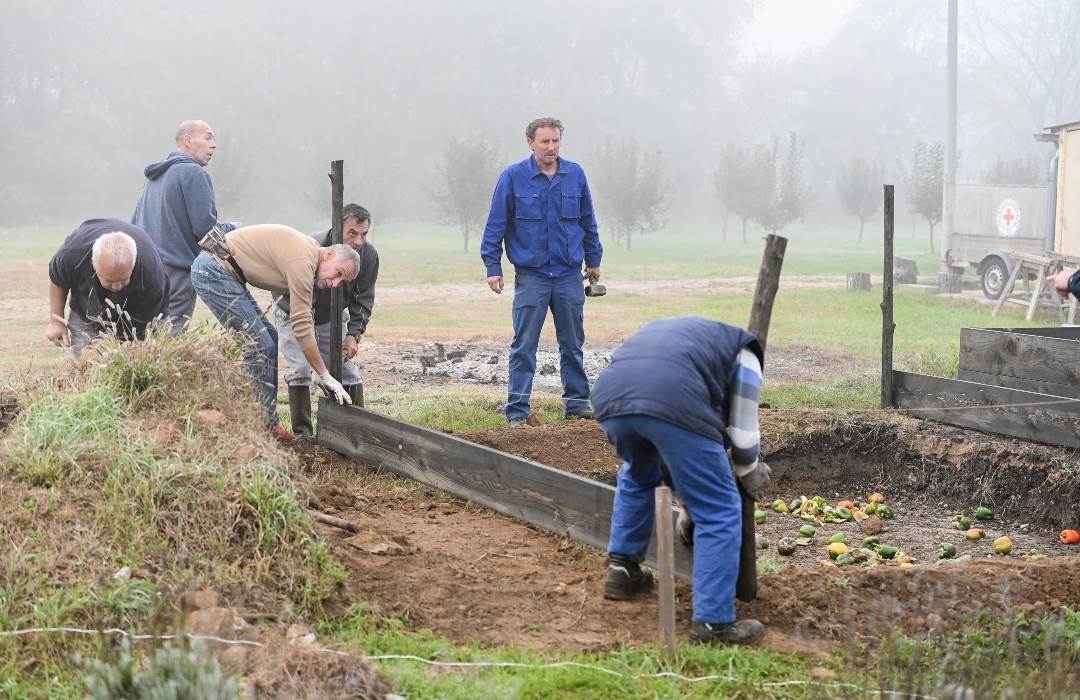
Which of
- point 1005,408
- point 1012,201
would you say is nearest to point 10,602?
point 1005,408

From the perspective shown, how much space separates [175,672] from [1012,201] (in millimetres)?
24619

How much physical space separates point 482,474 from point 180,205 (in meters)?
3.28

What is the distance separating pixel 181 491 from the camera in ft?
15.4

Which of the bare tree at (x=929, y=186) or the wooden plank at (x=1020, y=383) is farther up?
the bare tree at (x=929, y=186)

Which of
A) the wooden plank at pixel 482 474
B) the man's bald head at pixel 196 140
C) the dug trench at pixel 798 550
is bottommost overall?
the dug trench at pixel 798 550

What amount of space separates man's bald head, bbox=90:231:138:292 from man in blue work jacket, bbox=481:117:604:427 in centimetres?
268

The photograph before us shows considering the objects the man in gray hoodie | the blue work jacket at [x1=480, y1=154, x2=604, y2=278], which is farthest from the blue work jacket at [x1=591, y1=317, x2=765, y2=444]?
the man in gray hoodie

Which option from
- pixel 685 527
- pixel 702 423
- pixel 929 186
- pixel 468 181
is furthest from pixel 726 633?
pixel 929 186

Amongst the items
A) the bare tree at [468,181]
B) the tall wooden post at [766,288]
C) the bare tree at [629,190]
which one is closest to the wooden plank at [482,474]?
the tall wooden post at [766,288]

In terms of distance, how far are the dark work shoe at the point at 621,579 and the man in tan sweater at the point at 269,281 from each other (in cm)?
277

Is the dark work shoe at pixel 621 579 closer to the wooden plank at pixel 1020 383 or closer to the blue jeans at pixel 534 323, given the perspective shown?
the blue jeans at pixel 534 323

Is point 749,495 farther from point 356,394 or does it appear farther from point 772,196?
point 772,196

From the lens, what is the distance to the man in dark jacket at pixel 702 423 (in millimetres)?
4281

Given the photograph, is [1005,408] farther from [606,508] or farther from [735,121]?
[735,121]
